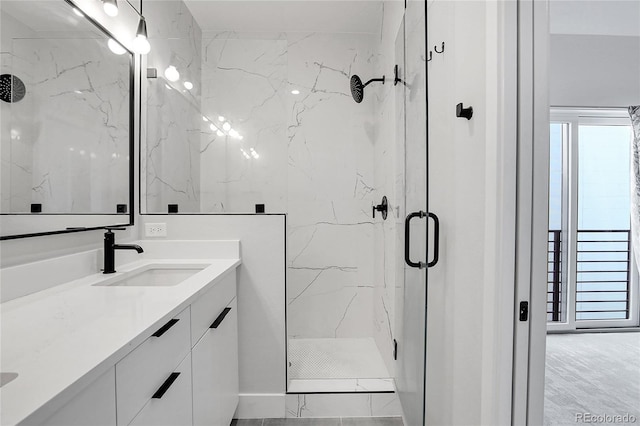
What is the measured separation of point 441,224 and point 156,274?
141 cm

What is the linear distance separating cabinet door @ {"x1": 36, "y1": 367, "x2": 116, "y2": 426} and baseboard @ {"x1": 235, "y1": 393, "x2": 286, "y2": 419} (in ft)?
4.38

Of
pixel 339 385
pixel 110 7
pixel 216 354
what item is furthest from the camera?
pixel 339 385

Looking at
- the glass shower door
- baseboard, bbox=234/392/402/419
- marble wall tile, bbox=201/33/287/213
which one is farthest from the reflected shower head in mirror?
baseboard, bbox=234/392/402/419

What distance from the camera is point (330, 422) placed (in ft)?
6.38

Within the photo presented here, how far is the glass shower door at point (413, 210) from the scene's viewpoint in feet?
4.19

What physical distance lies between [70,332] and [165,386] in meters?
0.31

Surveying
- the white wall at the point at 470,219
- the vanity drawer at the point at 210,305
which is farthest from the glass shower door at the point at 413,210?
the vanity drawer at the point at 210,305

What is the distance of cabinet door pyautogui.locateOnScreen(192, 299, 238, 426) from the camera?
1304mm

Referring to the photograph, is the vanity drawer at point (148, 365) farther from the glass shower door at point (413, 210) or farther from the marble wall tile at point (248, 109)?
the marble wall tile at point (248, 109)

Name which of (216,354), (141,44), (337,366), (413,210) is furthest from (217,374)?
(141,44)

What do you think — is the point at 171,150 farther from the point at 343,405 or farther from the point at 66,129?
the point at 343,405

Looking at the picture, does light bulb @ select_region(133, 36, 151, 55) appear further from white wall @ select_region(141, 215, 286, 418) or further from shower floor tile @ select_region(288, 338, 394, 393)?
shower floor tile @ select_region(288, 338, 394, 393)

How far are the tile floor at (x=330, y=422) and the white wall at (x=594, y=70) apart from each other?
1.82 m

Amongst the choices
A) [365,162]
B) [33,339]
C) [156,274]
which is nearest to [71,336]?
[33,339]
